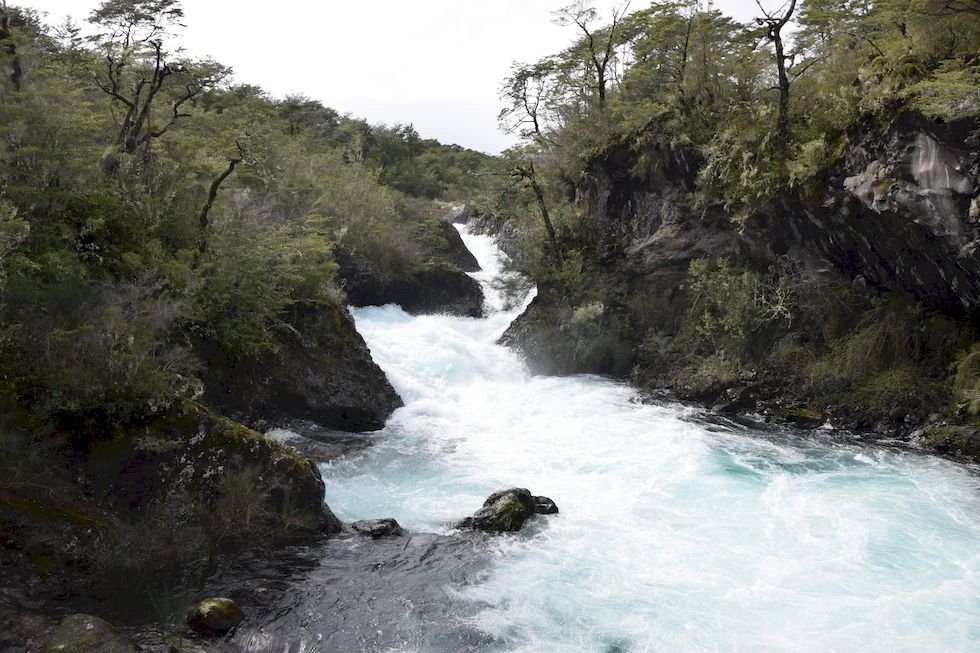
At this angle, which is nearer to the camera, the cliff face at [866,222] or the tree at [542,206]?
the cliff face at [866,222]

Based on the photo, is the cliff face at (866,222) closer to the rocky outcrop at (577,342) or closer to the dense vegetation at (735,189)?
the dense vegetation at (735,189)

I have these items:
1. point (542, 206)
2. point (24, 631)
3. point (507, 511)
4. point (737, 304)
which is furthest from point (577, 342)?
point (24, 631)

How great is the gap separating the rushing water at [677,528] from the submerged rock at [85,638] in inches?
101

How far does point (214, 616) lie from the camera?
659 cm

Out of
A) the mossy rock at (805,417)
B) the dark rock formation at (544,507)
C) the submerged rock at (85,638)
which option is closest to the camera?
the submerged rock at (85,638)

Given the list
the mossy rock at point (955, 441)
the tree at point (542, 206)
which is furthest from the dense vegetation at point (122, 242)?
the mossy rock at point (955, 441)

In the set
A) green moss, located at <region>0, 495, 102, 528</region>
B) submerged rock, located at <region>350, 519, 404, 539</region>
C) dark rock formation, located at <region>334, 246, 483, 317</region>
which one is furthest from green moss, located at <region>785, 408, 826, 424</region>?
dark rock formation, located at <region>334, 246, 483, 317</region>

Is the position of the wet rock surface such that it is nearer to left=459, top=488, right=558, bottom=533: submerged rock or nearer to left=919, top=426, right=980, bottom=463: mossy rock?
left=459, top=488, right=558, bottom=533: submerged rock

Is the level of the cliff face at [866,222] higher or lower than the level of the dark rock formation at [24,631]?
higher

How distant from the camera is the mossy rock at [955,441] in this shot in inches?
451

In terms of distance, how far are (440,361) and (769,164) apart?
32.6 ft

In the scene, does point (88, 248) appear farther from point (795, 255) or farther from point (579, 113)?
point (579, 113)

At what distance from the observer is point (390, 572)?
813 cm

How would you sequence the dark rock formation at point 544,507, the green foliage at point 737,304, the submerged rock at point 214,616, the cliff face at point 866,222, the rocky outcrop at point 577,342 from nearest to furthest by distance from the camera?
the submerged rock at point 214,616, the dark rock formation at point 544,507, the cliff face at point 866,222, the green foliage at point 737,304, the rocky outcrop at point 577,342
